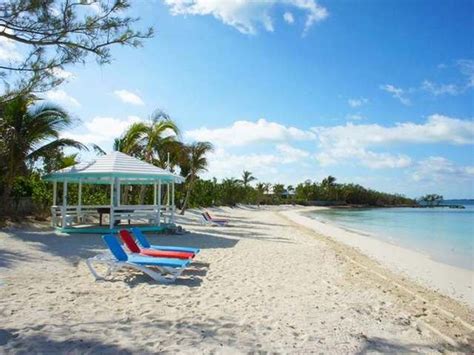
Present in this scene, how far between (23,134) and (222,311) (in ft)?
40.3

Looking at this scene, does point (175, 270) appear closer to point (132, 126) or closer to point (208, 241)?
point (208, 241)

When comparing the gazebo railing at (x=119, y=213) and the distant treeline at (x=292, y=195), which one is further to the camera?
the distant treeline at (x=292, y=195)

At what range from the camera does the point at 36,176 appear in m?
18.9

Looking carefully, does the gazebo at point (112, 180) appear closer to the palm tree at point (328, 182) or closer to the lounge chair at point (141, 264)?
the lounge chair at point (141, 264)

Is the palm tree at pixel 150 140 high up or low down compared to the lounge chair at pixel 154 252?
up

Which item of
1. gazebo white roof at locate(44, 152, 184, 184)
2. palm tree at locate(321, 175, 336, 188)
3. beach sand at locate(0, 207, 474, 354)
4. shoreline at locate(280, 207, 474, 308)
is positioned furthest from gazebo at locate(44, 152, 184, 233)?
palm tree at locate(321, 175, 336, 188)

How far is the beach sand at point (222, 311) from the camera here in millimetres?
4152

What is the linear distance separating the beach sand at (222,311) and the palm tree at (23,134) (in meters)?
6.84

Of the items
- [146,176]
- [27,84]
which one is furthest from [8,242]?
[27,84]

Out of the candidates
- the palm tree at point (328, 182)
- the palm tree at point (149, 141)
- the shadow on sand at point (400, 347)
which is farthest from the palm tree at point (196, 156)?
the palm tree at point (328, 182)

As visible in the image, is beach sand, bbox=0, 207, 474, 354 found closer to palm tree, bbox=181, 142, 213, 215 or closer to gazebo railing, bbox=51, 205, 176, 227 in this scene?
gazebo railing, bbox=51, 205, 176, 227

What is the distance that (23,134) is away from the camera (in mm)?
14680

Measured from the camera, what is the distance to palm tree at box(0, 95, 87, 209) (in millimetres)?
14398

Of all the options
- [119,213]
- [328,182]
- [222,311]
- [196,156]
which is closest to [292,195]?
[328,182]
